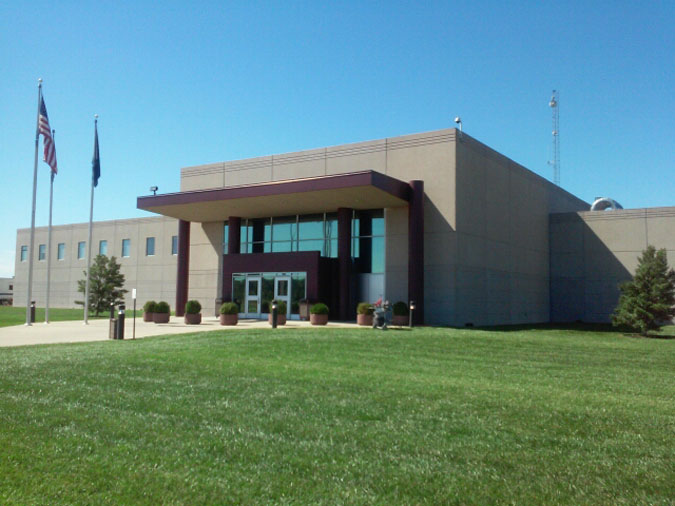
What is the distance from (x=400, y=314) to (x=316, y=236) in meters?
8.03

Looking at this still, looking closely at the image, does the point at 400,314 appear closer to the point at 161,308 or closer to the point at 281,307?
the point at 281,307

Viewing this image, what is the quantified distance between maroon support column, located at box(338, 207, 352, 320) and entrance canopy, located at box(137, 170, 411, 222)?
70cm

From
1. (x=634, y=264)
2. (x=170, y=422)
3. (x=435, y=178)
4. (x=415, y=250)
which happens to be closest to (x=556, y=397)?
(x=170, y=422)

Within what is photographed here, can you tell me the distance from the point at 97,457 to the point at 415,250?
22772 mm

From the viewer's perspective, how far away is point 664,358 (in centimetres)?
1534

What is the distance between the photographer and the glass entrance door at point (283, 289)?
31.4 m

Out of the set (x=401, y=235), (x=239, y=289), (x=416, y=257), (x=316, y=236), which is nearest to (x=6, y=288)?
(x=239, y=289)

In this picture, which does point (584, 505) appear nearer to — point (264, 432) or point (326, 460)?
point (326, 460)

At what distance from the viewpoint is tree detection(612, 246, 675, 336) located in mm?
24859

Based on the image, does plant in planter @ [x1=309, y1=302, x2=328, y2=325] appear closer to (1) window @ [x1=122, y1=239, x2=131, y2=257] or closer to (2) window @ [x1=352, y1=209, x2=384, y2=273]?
(2) window @ [x1=352, y1=209, x2=384, y2=273]

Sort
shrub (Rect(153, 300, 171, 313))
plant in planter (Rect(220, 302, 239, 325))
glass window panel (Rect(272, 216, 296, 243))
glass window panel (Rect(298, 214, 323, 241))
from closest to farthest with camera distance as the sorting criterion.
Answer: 1. plant in planter (Rect(220, 302, 239, 325))
2. shrub (Rect(153, 300, 171, 313))
3. glass window panel (Rect(298, 214, 323, 241))
4. glass window panel (Rect(272, 216, 296, 243))

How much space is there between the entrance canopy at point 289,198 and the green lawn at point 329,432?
14.5 meters

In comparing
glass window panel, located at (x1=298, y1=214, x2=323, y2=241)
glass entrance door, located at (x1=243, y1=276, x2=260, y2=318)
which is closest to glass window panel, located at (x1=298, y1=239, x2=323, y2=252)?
glass window panel, located at (x1=298, y1=214, x2=323, y2=241)

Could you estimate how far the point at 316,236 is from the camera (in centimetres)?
3275
